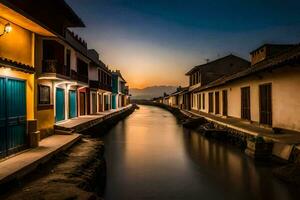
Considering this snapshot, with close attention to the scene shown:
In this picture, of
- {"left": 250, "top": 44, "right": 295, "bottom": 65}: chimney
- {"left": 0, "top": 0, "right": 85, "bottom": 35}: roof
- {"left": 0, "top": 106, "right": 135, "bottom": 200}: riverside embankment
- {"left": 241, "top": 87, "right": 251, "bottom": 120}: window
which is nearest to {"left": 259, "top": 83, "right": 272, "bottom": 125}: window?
{"left": 241, "top": 87, "right": 251, "bottom": 120}: window

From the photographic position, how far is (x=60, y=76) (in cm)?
1337

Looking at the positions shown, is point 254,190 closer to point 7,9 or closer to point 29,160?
point 29,160

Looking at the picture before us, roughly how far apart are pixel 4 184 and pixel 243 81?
14.5m

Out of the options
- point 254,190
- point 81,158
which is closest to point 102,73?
point 81,158

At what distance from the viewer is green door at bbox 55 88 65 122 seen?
15829 millimetres

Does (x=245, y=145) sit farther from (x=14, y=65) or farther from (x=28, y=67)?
(x=14, y=65)

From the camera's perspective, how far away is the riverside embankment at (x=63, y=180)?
489 centimetres

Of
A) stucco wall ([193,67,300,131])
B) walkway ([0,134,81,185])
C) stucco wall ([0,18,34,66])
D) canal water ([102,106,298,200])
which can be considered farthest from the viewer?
stucco wall ([193,67,300,131])

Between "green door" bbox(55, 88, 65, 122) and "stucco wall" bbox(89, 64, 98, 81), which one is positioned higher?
"stucco wall" bbox(89, 64, 98, 81)

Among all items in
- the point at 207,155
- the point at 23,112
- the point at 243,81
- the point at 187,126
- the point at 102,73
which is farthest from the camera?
the point at 102,73

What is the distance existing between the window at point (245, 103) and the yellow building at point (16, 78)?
11.6m

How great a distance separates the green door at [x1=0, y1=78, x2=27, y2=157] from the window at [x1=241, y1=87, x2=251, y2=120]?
1210cm

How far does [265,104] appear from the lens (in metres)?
13.3

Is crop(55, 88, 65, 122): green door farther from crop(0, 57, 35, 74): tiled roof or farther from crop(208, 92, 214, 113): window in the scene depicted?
crop(208, 92, 214, 113): window
